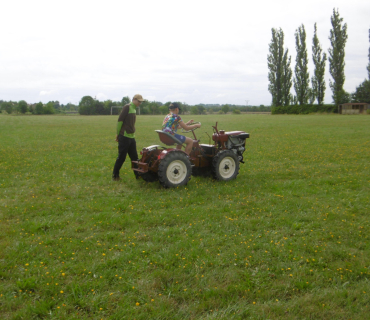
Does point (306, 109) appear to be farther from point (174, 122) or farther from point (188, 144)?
point (174, 122)

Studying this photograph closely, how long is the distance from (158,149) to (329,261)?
425 cm

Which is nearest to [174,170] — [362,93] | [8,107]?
[362,93]

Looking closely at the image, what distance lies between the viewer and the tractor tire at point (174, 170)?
666 cm

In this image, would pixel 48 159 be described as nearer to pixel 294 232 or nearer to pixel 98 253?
pixel 98 253

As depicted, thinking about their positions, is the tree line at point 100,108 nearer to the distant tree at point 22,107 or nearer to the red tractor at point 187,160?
the distant tree at point 22,107

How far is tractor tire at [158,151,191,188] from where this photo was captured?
666 cm

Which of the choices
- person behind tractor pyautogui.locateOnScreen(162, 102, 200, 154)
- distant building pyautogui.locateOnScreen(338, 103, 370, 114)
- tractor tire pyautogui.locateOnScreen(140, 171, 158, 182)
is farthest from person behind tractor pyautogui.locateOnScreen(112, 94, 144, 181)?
distant building pyautogui.locateOnScreen(338, 103, 370, 114)

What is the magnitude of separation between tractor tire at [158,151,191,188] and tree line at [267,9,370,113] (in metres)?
56.6

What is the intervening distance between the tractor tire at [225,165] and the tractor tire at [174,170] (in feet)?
2.62

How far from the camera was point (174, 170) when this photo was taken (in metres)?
6.92

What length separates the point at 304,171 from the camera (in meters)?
8.91

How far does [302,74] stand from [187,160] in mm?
57335

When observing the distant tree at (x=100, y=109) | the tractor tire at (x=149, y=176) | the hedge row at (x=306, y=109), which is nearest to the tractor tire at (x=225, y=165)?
the tractor tire at (x=149, y=176)

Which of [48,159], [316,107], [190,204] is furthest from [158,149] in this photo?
[316,107]
